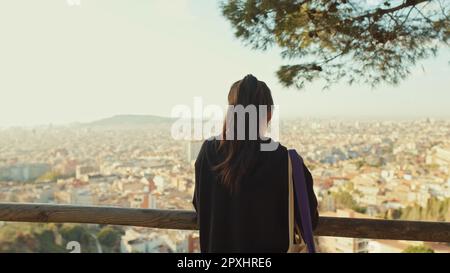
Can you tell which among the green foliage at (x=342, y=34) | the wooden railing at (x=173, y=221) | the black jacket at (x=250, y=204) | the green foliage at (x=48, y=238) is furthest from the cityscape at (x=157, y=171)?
the black jacket at (x=250, y=204)

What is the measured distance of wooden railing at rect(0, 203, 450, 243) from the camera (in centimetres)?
188

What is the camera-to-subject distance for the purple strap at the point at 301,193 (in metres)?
1.34

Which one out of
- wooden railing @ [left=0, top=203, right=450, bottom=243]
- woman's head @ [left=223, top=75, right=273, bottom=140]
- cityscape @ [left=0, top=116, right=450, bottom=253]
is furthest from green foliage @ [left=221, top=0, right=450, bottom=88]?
cityscape @ [left=0, top=116, right=450, bottom=253]

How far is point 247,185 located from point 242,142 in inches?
5.6

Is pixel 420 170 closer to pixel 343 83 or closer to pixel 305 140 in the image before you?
pixel 305 140

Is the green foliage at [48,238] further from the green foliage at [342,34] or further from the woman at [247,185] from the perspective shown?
the woman at [247,185]

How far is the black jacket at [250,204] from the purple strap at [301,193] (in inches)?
1.1

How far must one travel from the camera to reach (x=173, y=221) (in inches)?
76.3

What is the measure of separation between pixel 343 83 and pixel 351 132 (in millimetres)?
11472

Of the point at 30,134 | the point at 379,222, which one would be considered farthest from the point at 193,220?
the point at 30,134

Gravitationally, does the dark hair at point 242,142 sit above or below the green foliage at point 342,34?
below

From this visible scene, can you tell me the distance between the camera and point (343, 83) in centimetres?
388

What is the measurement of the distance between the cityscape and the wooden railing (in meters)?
5.11
